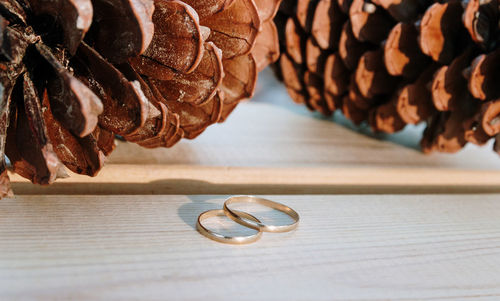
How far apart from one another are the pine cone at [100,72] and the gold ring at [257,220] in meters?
0.07

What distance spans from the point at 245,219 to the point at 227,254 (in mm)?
56

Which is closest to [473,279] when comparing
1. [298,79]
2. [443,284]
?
[443,284]

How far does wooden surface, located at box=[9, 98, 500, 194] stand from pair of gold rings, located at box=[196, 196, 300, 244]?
47 mm

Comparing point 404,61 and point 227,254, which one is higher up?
point 404,61

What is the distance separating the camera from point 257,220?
33 centimetres

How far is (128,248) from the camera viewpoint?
27 cm

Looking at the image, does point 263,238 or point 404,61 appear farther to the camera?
point 404,61

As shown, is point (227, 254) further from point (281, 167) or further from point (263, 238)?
point (281, 167)

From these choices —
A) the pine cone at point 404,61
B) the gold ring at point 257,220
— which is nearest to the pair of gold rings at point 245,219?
the gold ring at point 257,220

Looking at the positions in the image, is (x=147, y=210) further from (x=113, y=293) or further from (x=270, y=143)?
(x=270, y=143)

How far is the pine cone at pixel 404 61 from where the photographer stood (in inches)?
17.0

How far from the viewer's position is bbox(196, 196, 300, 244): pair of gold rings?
0.29 meters

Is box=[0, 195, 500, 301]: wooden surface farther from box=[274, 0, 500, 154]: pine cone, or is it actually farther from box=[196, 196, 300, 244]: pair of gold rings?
box=[274, 0, 500, 154]: pine cone

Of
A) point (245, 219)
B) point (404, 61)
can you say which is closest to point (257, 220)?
point (245, 219)
